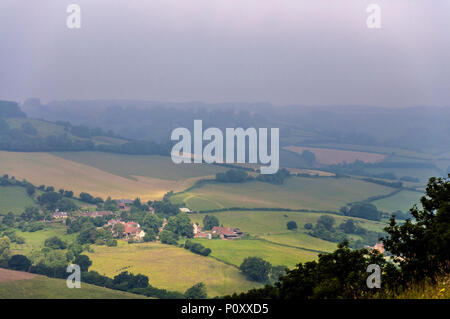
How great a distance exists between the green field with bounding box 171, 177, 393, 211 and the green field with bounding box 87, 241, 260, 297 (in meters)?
14.2

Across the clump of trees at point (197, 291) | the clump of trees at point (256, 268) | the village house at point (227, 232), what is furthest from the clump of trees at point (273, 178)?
the clump of trees at point (197, 291)

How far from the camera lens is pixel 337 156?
288ft

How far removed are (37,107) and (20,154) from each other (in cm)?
7190

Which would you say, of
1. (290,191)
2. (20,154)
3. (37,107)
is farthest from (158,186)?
(37,107)

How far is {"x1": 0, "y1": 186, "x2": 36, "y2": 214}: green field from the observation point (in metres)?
42.8

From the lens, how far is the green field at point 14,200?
4281 centimetres

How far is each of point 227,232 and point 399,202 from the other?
25923 mm

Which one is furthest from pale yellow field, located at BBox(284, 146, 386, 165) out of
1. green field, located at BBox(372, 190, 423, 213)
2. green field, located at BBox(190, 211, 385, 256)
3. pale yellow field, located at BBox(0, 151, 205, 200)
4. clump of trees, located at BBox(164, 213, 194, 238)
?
clump of trees, located at BBox(164, 213, 194, 238)

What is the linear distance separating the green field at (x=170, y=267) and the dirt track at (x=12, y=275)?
11.8 ft

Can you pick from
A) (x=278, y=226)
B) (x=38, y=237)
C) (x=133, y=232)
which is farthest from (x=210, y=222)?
(x=38, y=237)

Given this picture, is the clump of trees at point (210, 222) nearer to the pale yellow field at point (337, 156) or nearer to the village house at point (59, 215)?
the village house at point (59, 215)

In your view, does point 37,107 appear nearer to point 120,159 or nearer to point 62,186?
point 120,159

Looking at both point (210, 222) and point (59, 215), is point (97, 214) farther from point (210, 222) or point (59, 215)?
point (210, 222)

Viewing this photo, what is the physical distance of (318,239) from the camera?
35.0m
